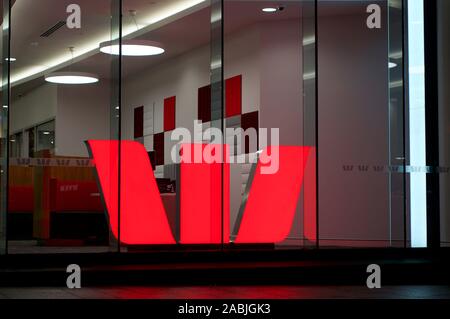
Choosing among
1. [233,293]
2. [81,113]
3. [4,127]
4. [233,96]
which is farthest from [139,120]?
[233,293]

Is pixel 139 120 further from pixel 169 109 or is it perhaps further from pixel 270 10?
pixel 270 10

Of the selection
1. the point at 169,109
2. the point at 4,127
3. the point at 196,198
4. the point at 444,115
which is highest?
the point at 169,109

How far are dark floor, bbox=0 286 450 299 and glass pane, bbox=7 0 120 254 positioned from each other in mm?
1418

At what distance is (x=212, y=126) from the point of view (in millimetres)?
7609

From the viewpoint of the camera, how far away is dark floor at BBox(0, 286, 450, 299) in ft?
18.7

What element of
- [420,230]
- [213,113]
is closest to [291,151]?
[213,113]

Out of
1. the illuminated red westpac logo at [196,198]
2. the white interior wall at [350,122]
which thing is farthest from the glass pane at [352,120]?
the illuminated red westpac logo at [196,198]

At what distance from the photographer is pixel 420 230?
8008 millimetres

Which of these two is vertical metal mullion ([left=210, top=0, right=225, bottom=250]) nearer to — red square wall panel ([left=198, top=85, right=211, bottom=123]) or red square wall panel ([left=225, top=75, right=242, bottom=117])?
red square wall panel ([left=225, top=75, right=242, bottom=117])

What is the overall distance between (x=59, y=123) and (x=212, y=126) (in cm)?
302

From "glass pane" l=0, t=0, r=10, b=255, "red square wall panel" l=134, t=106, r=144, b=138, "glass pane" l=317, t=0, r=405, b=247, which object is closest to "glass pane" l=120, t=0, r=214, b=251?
"red square wall panel" l=134, t=106, r=144, b=138

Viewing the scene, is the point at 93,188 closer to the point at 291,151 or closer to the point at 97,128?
the point at 97,128

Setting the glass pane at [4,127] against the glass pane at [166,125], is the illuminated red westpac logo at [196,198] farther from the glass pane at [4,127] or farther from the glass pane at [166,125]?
the glass pane at [4,127]
